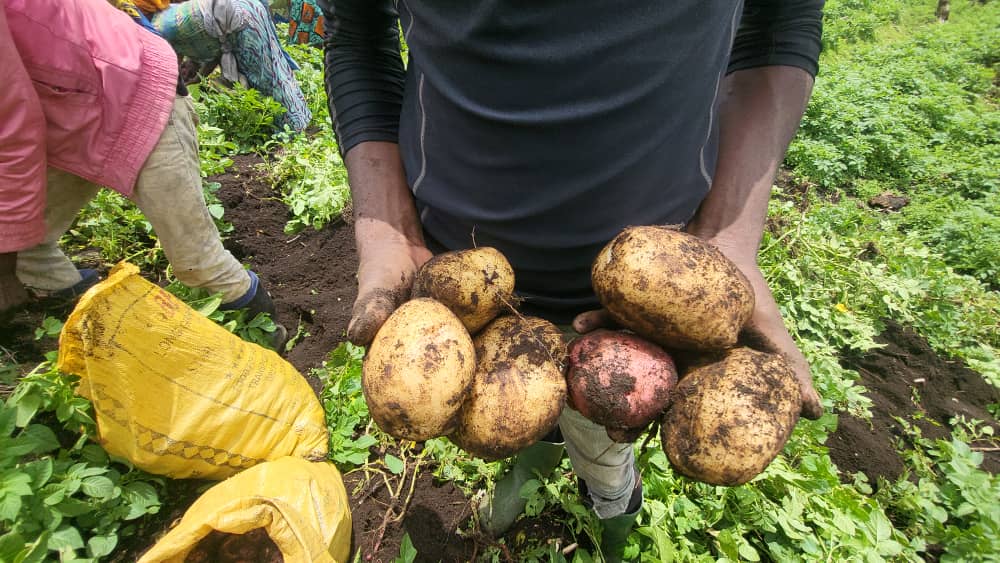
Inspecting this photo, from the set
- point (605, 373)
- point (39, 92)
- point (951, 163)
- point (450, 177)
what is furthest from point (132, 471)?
Result: point (951, 163)

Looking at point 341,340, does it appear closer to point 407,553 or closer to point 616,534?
point 407,553

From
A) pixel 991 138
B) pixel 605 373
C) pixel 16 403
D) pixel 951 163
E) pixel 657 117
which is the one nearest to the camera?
pixel 657 117

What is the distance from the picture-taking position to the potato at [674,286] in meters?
1.31

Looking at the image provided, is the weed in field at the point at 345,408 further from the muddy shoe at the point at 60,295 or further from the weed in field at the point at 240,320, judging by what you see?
the muddy shoe at the point at 60,295

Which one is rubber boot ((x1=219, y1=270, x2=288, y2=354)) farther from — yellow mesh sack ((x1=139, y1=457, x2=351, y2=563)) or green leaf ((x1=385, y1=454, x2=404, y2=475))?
green leaf ((x1=385, y1=454, x2=404, y2=475))

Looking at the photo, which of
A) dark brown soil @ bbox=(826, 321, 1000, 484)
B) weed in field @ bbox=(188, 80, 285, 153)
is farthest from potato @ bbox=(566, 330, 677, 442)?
weed in field @ bbox=(188, 80, 285, 153)

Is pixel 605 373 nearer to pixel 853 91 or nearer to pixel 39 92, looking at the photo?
pixel 39 92

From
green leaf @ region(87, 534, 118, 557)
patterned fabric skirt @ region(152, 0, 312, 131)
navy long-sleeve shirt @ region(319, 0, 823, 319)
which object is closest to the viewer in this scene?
navy long-sleeve shirt @ region(319, 0, 823, 319)

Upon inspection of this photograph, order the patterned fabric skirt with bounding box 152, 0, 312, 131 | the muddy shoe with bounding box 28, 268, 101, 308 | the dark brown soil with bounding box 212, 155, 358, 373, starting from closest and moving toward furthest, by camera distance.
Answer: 1. the muddy shoe with bounding box 28, 268, 101, 308
2. the dark brown soil with bounding box 212, 155, 358, 373
3. the patterned fabric skirt with bounding box 152, 0, 312, 131

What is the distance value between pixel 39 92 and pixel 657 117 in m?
2.50

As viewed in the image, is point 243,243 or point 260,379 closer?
point 260,379

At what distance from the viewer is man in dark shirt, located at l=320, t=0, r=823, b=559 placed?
45.0 inches

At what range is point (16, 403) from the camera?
1824 mm

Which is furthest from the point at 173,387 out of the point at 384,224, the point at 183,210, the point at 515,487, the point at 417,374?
the point at 515,487
